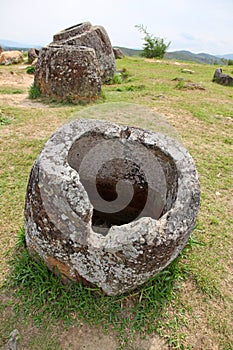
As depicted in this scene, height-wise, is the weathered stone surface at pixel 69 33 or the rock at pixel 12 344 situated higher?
the weathered stone surface at pixel 69 33

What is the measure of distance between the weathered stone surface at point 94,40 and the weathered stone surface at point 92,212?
6672 millimetres

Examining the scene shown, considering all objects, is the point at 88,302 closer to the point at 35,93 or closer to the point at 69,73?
the point at 69,73

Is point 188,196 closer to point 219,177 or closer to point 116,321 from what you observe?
point 116,321

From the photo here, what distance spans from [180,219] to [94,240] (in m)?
0.62

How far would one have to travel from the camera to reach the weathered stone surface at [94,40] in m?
8.79

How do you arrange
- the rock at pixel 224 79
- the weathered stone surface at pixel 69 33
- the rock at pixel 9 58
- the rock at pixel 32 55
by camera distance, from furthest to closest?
1. the rock at pixel 32 55
2. the rock at pixel 9 58
3. the rock at pixel 224 79
4. the weathered stone surface at pixel 69 33

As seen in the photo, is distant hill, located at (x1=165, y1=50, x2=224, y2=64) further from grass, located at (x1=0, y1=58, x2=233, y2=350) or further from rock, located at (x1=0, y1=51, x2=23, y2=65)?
grass, located at (x1=0, y1=58, x2=233, y2=350)

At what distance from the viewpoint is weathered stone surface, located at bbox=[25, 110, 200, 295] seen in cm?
217

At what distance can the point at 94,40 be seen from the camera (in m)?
9.12

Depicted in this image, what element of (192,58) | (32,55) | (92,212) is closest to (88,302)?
(92,212)

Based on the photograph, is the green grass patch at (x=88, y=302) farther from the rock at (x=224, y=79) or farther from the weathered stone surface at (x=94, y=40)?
the rock at (x=224, y=79)

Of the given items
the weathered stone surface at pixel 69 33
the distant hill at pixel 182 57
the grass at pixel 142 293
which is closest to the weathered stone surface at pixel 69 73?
the weathered stone surface at pixel 69 33

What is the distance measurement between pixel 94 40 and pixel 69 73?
251 cm

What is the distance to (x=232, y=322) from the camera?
254 centimetres
